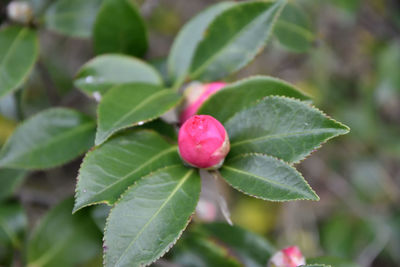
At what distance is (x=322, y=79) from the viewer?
2.06 m

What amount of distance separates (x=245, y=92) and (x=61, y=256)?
0.62 metres

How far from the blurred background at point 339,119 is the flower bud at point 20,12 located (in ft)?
1.35

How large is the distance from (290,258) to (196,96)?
1.16 ft

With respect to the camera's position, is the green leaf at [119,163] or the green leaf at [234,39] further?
the green leaf at [234,39]

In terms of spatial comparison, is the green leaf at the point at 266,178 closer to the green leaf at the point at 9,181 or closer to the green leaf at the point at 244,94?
the green leaf at the point at 244,94

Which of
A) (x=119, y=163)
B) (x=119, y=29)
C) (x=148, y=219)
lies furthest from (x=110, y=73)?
(x=148, y=219)

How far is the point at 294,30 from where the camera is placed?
3.97ft

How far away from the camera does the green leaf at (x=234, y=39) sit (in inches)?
33.7

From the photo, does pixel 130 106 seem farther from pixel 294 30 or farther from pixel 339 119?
pixel 339 119

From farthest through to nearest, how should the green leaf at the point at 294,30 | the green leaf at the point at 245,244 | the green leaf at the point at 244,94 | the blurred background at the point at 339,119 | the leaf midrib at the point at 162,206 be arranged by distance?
the blurred background at the point at 339,119 → the green leaf at the point at 294,30 → the green leaf at the point at 245,244 → the green leaf at the point at 244,94 → the leaf midrib at the point at 162,206

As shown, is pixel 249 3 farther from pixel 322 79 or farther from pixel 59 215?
pixel 322 79

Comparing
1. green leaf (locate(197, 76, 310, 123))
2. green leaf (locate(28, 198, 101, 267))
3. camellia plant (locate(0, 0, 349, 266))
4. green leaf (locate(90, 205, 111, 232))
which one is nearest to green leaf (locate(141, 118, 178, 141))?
camellia plant (locate(0, 0, 349, 266))

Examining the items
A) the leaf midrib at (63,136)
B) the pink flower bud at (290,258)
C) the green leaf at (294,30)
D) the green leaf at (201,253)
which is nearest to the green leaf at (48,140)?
the leaf midrib at (63,136)

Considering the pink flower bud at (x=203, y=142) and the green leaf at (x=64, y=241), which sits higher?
the pink flower bud at (x=203, y=142)
